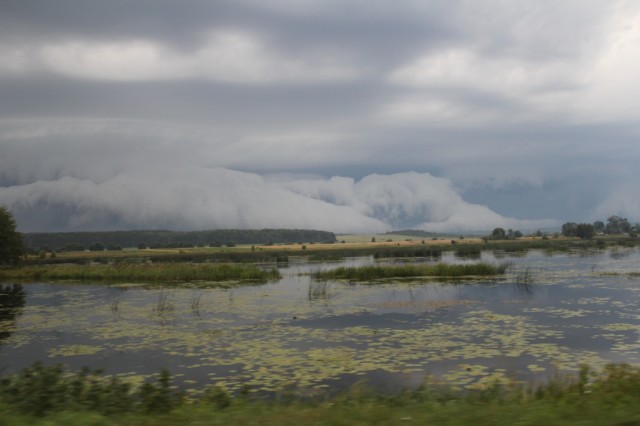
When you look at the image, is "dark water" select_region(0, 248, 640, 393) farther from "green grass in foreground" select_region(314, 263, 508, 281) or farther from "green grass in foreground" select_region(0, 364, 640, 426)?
"green grass in foreground" select_region(314, 263, 508, 281)

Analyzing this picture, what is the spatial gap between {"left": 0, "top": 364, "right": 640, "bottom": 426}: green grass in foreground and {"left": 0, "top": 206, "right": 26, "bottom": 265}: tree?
220 ft

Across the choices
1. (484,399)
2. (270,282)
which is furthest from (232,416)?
(270,282)

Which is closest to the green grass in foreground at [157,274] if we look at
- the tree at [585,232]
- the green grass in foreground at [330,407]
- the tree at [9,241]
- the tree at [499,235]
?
the tree at [9,241]

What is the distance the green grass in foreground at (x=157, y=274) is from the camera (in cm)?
5406

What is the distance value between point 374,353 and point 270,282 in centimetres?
3136

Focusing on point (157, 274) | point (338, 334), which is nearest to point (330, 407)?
point (338, 334)

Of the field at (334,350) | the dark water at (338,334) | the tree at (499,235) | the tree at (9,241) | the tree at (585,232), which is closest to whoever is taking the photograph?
the field at (334,350)

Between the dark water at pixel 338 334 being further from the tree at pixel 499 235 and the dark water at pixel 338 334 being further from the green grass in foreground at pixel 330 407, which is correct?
the tree at pixel 499 235

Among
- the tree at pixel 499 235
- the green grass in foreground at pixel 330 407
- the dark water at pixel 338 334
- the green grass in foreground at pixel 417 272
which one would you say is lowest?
the dark water at pixel 338 334

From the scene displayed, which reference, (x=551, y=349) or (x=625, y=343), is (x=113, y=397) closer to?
(x=551, y=349)

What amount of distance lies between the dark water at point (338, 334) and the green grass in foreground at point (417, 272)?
7338 millimetres

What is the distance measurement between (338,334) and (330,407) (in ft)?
41.2

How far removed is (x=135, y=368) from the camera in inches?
709

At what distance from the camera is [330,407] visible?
1038 cm
